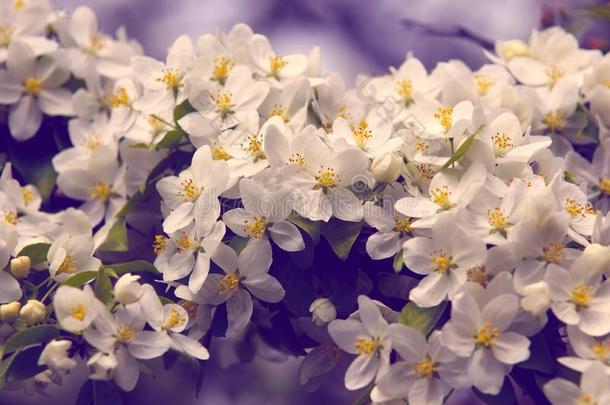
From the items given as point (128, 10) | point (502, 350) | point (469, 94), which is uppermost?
point (469, 94)

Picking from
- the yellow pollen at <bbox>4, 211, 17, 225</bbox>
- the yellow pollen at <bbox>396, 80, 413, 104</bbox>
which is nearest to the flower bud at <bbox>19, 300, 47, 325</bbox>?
the yellow pollen at <bbox>4, 211, 17, 225</bbox>

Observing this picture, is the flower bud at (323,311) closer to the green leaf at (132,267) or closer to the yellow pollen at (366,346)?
the yellow pollen at (366,346)

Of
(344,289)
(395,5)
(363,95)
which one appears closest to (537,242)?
(344,289)

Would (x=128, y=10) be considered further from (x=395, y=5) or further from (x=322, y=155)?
(x=322, y=155)

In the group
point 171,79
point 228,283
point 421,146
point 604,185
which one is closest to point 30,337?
point 228,283

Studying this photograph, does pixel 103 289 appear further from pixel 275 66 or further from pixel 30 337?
pixel 275 66

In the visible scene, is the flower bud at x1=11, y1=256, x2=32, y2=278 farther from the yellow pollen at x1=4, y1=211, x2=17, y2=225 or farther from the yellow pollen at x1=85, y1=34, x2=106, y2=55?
the yellow pollen at x1=85, y1=34, x2=106, y2=55
